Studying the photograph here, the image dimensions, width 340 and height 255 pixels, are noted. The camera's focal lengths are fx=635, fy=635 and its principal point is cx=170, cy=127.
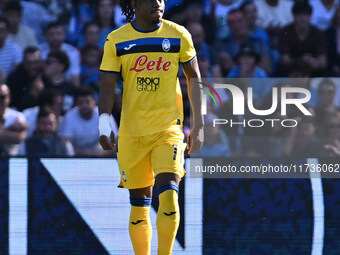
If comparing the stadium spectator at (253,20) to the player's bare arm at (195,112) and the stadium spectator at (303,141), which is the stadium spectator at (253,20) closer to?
the stadium spectator at (303,141)

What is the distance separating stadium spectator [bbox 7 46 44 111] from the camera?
689 centimetres

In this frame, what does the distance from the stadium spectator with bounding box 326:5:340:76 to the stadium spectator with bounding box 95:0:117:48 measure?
2.50 meters

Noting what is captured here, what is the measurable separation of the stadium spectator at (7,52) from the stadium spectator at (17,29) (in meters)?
0.05

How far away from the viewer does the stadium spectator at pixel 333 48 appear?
729 centimetres

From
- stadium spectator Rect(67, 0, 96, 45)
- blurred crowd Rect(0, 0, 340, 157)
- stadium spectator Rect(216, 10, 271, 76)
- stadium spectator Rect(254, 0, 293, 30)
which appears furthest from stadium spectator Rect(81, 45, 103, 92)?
stadium spectator Rect(254, 0, 293, 30)

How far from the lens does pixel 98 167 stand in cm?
514

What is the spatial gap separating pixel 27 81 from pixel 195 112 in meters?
3.31

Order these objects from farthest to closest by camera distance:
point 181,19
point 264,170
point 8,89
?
point 181,19 → point 8,89 → point 264,170

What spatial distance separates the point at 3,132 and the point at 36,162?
1.43 m

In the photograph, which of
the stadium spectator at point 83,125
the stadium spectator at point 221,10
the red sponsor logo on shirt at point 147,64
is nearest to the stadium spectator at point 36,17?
the stadium spectator at point 83,125

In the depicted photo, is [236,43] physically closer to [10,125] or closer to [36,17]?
[36,17]

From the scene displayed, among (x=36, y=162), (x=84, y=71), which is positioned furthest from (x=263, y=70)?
(x=36, y=162)

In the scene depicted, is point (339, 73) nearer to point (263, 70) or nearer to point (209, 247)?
point (263, 70)

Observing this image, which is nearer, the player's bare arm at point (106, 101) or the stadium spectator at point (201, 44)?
the player's bare arm at point (106, 101)
